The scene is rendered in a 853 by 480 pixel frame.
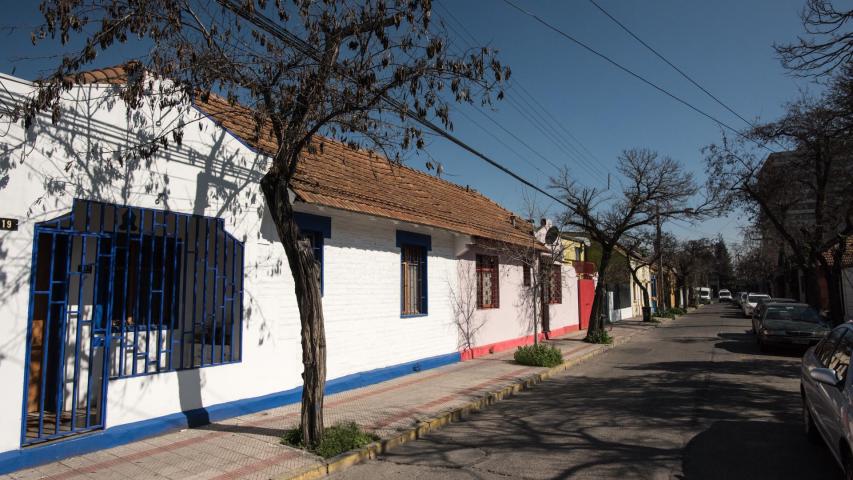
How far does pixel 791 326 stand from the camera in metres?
15.3

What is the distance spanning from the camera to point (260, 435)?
21.9 feet

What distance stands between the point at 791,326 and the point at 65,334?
1708cm

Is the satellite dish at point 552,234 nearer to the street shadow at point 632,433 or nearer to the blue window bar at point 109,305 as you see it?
the street shadow at point 632,433

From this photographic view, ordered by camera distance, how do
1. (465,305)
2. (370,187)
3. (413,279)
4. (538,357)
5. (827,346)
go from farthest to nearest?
(465,305) < (538,357) < (413,279) < (370,187) < (827,346)

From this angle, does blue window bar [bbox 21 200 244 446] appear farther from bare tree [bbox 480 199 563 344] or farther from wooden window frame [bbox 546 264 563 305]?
wooden window frame [bbox 546 264 563 305]

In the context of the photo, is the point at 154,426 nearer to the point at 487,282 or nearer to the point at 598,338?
the point at 487,282

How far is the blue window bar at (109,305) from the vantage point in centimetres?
595

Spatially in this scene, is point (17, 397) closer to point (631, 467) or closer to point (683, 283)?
point (631, 467)

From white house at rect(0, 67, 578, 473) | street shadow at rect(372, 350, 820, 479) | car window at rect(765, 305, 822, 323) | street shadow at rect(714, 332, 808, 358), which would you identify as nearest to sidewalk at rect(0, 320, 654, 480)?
white house at rect(0, 67, 578, 473)

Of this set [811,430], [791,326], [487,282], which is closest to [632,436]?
[811,430]

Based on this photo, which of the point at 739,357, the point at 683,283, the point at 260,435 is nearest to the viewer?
the point at 260,435

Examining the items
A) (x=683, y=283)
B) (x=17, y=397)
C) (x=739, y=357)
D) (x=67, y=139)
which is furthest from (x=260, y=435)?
(x=683, y=283)

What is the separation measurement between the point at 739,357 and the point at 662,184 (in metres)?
6.05

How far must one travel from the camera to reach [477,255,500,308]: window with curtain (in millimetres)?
14914
